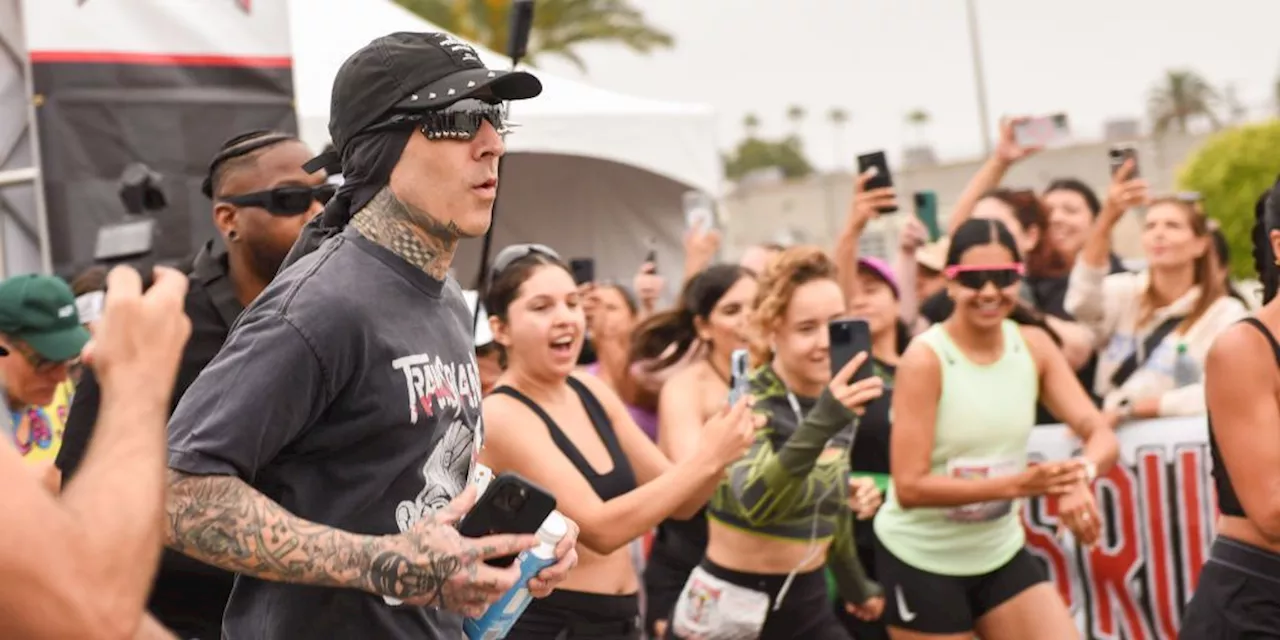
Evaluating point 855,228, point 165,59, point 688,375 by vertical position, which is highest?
point 165,59

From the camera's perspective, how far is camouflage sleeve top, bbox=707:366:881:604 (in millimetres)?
5059

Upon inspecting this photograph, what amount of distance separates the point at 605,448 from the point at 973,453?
5.20 feet

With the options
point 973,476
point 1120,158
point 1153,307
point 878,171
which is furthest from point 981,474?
point 1120,158

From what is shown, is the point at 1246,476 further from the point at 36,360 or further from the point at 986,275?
the point at 36,360

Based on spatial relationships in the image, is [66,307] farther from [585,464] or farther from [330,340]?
[330,340]

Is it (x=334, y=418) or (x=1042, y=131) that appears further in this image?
(x=1042, y=131)

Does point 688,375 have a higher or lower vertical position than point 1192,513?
higher

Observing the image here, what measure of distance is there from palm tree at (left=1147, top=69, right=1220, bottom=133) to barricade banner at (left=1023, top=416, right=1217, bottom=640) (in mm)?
64106

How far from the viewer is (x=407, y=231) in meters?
2.82

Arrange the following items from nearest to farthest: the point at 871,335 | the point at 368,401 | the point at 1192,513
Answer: the point at 368,401, the point at 1192,513, the point at 871,335

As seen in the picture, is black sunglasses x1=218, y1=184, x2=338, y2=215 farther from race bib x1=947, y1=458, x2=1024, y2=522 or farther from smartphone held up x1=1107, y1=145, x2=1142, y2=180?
smartphone held up x1=1107, y1=145, x2=1142, y2=180

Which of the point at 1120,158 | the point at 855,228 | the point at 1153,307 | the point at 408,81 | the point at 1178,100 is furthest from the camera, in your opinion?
the point at 1178,100

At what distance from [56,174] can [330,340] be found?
16.2ft

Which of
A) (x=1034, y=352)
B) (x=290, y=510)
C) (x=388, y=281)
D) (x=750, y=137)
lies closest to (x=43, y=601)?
(x=290, y=510)
